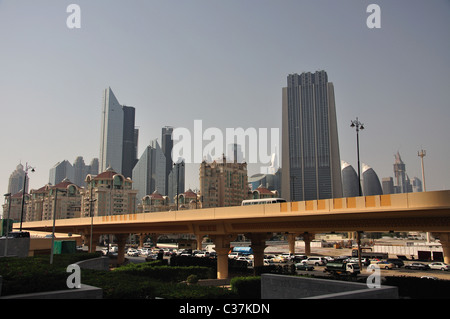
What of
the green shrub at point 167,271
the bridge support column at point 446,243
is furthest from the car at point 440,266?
the green shrub at point 167,271

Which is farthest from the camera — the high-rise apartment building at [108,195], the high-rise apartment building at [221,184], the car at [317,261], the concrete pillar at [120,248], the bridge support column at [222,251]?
the high-rise apartment building at [221,184]

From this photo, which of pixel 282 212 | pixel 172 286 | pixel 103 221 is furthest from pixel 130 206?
pixel 172 286

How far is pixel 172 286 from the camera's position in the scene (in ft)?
68.9

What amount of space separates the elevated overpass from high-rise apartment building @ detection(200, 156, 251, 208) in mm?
124353

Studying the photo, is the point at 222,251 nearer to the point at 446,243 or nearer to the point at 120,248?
the point at 120,248

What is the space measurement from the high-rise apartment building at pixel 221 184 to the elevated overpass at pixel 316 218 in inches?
4896

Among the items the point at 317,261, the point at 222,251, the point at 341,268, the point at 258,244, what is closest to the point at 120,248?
the point at 258,244

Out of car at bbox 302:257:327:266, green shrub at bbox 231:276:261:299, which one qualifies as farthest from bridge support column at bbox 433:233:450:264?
green shrub at bbox 231:276:261:299

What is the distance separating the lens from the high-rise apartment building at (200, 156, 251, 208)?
184 metres

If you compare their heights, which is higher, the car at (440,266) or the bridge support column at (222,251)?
the bridge support column at (222,251)

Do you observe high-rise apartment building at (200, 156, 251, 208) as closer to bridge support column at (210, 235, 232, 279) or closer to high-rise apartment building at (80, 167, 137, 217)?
high-rise apartment building at (80, 167, 137, 217)

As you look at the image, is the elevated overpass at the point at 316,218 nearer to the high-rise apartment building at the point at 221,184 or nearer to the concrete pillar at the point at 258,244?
the concrete pillar at the point at 258,244

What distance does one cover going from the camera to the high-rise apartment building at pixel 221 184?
184 meters
